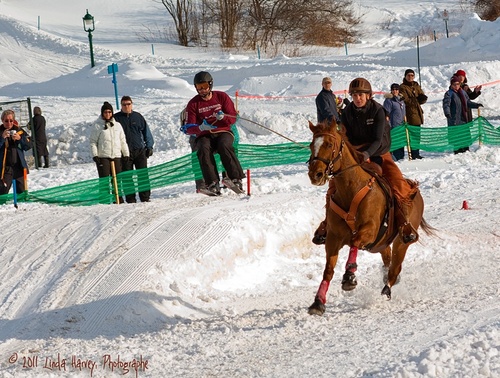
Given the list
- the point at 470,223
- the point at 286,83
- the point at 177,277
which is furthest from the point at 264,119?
the point at 177,277

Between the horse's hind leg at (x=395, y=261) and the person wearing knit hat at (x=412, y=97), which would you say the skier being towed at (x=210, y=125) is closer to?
the horse's hind leg at (x=395, y=261)

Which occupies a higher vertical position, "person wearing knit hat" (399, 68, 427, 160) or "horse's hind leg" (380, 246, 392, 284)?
"person wearing knit hat" (399, 68, 427, 160)

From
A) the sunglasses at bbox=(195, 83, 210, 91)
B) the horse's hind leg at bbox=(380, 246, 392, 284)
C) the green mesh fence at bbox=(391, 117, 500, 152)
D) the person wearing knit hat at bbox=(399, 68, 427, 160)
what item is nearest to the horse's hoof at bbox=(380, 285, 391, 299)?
the horse's hind leg at bbox=(380, 246, 392, 284)

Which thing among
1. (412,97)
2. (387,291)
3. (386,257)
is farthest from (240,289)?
(412,97)

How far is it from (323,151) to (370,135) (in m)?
1.56

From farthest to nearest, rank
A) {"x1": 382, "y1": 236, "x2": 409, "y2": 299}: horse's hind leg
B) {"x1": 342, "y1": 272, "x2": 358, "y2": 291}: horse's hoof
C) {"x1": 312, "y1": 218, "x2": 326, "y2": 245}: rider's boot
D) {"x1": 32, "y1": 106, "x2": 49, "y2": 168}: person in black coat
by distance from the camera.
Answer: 1. {"x1": 32, "y1": 106, "x2": 49, "y2": 168}: person in black coat
2. {"x1": 382, "y1": 236, "x2": 409, "y2": 299}: horse's hind leg
3. {"x1": 312, "y1": 218, "x2": 326, "y2": 245}: rider's boot
4. {"x1": 342, "y1": 272, "x2": 358, "y2": 291}: horse's hoof

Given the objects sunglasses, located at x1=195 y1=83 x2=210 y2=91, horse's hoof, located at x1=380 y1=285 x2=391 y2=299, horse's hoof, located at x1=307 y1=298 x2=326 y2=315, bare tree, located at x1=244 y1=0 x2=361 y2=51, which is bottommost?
horse's hoof, located at x1=380 y1=285 x2=391 y2=299

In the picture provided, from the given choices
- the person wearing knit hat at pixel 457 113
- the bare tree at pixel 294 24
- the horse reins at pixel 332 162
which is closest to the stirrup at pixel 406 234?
the horse reins at pixel 332 162

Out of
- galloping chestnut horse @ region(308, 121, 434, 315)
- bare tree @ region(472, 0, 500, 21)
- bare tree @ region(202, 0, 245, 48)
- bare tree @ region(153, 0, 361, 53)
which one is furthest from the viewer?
bare tree @ region(153, 0, 361, 53)

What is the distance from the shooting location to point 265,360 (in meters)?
7.73

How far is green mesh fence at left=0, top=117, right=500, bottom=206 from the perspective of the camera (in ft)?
50.3

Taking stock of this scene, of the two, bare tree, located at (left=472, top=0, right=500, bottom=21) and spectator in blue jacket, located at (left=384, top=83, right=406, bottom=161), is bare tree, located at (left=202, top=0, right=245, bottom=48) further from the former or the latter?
spectator in blue jacket, located at (left=384, top=83, right=406, bottom=161)

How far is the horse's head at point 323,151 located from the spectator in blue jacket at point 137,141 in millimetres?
7252

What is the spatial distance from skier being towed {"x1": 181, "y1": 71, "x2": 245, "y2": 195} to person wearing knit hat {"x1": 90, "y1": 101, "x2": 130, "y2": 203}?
2076mm
